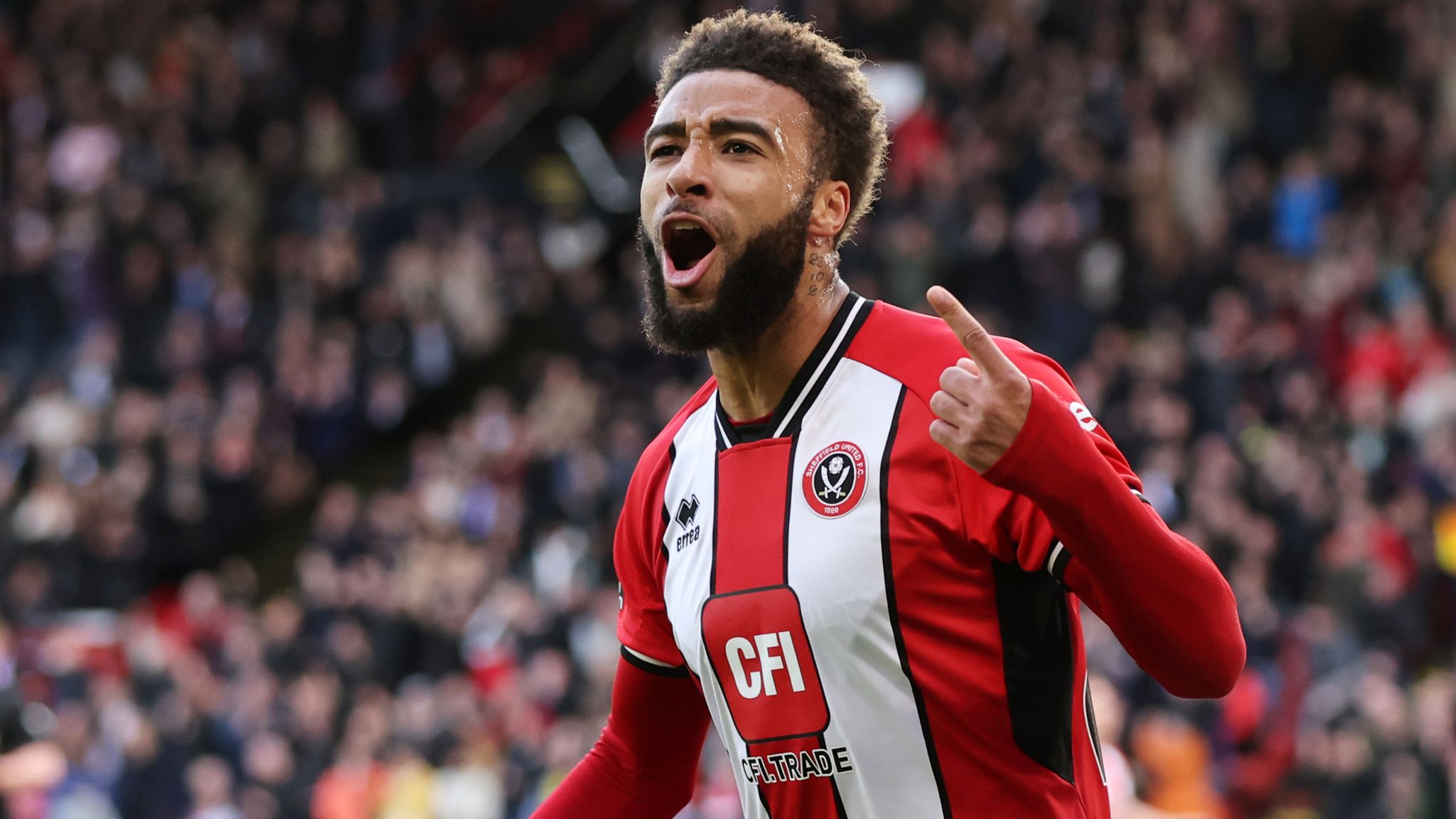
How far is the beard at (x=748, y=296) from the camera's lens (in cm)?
316

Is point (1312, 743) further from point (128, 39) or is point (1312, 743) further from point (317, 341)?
point (128, 39)

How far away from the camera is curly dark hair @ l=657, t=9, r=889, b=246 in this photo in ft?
10.8

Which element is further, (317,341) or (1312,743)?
(317,341)

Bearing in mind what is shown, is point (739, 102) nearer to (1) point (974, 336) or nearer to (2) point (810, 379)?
(2) point (810, 379)

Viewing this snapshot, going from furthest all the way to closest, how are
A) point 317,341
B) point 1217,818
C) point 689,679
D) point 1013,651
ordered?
point 317,341 → point 1217,818 → point 689,679 → point 1013,651

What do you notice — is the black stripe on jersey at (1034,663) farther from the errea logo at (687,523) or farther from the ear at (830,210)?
the ear at (830,210)

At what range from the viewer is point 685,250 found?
10.7ft

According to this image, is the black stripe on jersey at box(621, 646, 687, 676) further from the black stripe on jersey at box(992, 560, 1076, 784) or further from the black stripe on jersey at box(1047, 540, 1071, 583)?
the black stripe on jersey at box(1047, 540, 1071, 583)

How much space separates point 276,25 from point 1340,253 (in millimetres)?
12503

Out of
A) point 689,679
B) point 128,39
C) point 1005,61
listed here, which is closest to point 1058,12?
point 1005,61

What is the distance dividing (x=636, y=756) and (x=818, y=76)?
1.41 metres

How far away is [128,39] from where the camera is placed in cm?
1972

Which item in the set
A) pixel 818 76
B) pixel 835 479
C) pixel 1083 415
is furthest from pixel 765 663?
pixel 818 76

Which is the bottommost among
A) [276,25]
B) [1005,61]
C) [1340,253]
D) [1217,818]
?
[1217,818]
